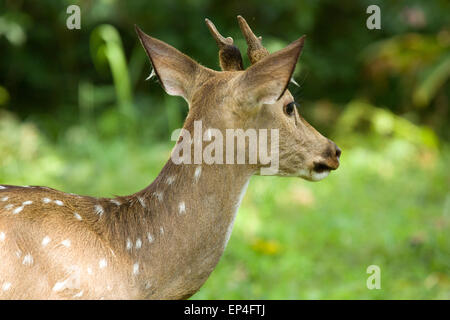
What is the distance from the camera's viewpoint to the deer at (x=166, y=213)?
243 centimetres

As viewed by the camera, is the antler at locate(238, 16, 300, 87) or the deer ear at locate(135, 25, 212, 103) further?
the antler at locate(238, 16, 300, 87)

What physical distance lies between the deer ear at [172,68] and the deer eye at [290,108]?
38 cm

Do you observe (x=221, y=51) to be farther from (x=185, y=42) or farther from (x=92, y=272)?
(x=185, y=42)

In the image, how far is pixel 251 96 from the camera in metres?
2.59

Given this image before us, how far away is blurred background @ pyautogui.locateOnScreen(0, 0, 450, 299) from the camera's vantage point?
16.8ft

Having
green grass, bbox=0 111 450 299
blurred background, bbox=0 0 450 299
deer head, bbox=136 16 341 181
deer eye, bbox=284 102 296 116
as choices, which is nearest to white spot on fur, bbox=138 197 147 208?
deer head, bbox=136 16 341 181

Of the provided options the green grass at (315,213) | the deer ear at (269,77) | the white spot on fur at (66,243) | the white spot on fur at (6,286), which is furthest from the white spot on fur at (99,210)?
the green grass at (315,213)

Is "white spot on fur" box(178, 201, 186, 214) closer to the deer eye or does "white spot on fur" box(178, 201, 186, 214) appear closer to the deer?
the deer

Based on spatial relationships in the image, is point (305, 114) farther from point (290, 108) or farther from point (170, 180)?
point (170, 180)

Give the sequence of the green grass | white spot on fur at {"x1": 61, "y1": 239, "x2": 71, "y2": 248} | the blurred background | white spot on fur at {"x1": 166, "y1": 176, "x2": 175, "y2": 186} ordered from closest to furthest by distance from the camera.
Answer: white spot on fur at {"x1": 61, "y1": 239, "x2": 71, "y2": 248}, white spot on fur at {"x1": 166, "y1": 176, "x2": 175, "y2": 186}, the green grass, the blurred background

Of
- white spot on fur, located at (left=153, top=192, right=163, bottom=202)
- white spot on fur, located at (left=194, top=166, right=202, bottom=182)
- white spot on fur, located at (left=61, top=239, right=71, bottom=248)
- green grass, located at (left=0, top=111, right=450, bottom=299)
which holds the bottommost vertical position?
green grass, located at (left=0, top=111, right=450, bottom=299)

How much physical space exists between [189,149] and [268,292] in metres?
2.18

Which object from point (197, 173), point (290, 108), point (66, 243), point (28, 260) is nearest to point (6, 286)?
point (28, 260)

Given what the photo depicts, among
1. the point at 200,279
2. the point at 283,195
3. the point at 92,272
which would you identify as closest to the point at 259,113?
the point at 200,279
